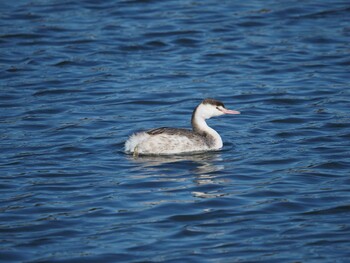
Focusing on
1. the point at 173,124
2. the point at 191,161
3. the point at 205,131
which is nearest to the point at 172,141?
the point at 191,161

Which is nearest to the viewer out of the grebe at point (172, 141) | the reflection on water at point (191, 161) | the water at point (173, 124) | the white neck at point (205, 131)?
the water at point (173, 124)

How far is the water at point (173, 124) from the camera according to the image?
8680mm

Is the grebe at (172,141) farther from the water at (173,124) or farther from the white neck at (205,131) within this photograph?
the water at (173,124)

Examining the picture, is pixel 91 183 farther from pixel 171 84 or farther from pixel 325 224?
pixel 171 84

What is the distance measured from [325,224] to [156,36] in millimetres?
10329

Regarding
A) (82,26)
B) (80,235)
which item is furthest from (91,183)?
(82,26)

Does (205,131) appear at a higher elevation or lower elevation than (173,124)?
higher

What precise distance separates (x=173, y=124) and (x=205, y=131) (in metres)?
1.34

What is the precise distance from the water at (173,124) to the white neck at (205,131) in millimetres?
160

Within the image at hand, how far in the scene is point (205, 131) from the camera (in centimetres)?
1205

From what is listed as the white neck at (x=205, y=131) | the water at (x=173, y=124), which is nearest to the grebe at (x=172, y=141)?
the white neck at (x=205, y=131)

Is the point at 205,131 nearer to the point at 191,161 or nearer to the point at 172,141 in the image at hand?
the point at 172,141

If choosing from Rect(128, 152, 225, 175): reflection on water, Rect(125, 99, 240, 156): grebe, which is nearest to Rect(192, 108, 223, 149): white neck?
Rect(125, 99, 240, 156): grebe

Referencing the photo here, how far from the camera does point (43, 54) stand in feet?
57.5
